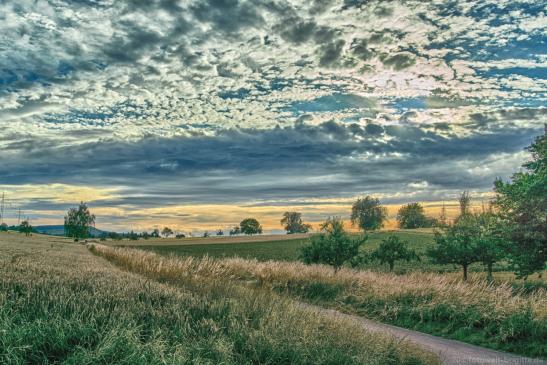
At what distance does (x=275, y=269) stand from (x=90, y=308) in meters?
14.8

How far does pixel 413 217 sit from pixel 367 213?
14629mm

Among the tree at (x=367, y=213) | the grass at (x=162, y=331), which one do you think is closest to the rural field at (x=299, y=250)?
the grass at (x=162, y=331)

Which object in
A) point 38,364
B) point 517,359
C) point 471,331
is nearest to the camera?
point 38,364

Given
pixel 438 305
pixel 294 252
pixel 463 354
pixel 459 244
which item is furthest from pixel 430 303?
pixel 294 252

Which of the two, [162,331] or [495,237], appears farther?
[495,237]

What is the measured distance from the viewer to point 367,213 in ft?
463

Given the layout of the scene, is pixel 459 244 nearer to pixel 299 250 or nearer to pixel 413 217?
pixel 299 250

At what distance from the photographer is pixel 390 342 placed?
338 inches

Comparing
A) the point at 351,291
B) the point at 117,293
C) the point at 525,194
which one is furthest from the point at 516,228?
the point at 117,293

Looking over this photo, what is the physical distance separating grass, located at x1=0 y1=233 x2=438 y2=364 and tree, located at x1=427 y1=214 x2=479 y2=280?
71.0 ft

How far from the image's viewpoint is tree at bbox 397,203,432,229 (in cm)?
13912

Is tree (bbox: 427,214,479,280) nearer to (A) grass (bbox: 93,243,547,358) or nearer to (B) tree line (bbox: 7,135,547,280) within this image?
(B) tree line (bbox: 7,135,547,280)

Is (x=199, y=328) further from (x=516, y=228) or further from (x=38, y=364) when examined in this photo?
(x=516, y=228)

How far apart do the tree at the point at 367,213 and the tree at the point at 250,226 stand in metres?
37.8
